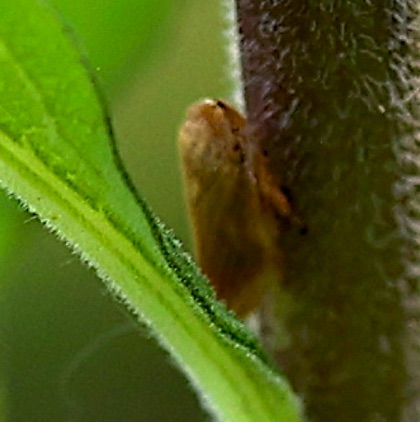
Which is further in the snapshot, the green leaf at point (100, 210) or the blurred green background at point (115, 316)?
the blurred green background at point (115, 316)

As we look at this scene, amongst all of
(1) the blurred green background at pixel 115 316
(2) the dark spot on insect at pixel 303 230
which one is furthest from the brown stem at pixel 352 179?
(1) the blurred green background at pixel 115 316

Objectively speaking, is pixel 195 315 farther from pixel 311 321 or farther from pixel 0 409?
pixel 0 409

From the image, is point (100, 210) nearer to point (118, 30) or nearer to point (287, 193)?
point (287, 193)

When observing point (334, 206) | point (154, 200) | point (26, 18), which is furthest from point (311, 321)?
point (154, 200)

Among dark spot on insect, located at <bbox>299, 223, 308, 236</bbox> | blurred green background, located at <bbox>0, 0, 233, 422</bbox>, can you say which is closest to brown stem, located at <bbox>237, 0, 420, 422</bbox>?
dark spot on insect, located at <bbox>299, 223, 308, 236</bbox>

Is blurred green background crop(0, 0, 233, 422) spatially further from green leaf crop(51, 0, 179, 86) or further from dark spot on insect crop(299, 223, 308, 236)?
dark spot on insect crop(299, 223, 308, 236)

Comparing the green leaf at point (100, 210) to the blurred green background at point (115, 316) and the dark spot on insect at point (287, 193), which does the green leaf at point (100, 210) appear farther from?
the blurred green background at point (115, 316)
